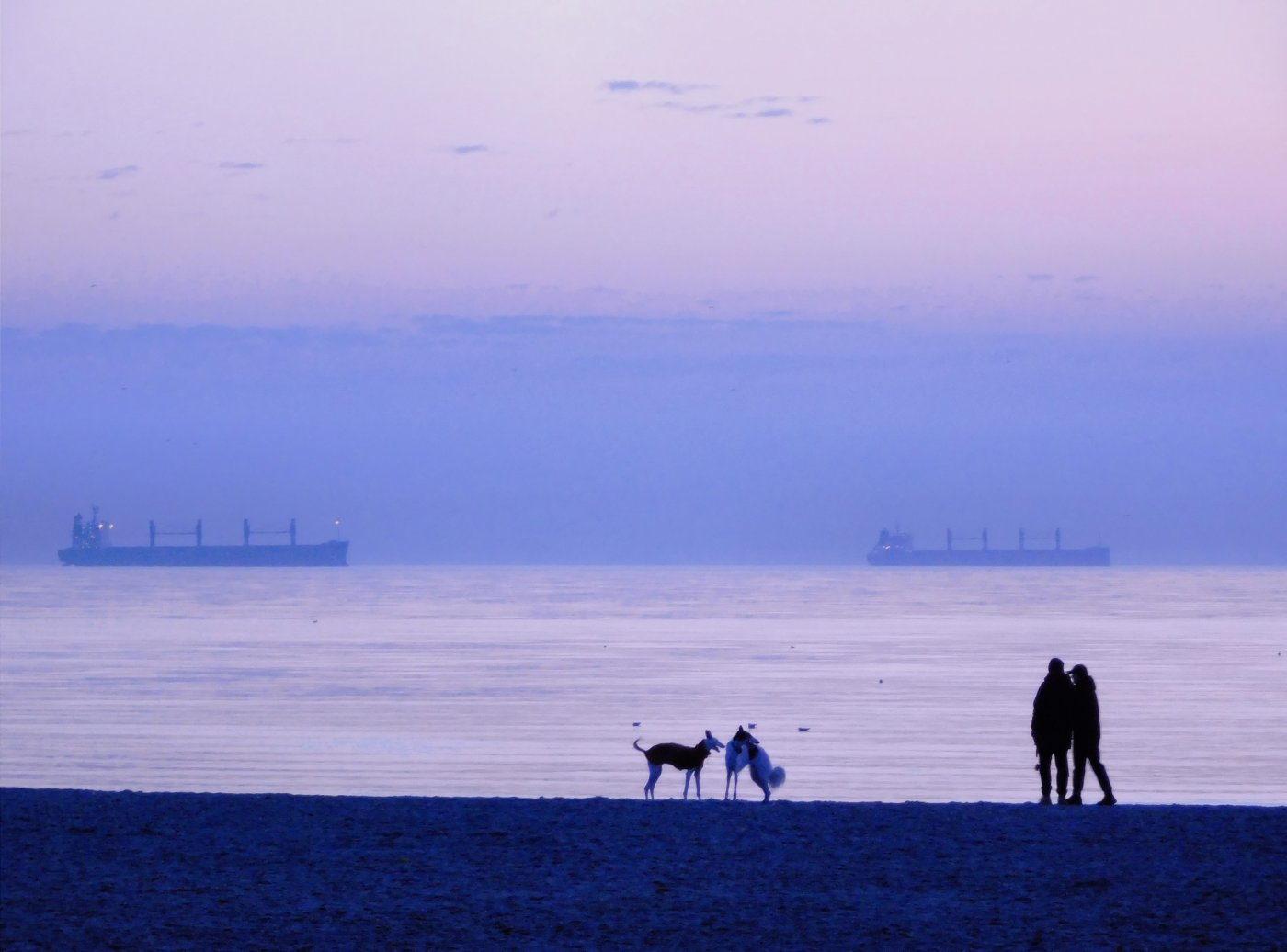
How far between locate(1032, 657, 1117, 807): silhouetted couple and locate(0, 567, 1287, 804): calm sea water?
488 centimetres

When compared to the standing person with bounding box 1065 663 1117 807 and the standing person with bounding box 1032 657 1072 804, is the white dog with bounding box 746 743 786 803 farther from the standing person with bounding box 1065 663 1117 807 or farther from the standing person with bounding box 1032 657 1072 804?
the standing person with bounding box 1065 663 1117 807

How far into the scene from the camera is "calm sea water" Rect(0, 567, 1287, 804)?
19.7 meters

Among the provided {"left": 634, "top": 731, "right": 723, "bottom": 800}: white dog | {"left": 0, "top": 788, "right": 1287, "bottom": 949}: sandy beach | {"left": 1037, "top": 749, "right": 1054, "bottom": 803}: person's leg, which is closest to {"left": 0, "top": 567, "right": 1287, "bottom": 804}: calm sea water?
{"left": 634, "top": 731, "right": 723, "bottom": 800}: white dog

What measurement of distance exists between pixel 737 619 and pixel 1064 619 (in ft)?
45.3

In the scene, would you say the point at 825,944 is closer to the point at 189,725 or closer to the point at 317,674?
the point at 189,725

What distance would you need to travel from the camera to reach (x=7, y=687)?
1361 inches

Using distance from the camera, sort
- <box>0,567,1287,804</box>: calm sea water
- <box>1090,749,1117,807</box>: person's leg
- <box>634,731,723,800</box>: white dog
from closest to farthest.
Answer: <box>1090,749,1117,807</box>: person's leg → <box>634,731,723,800</box>: white dog → <box>0,567,1287,804</box>: calm sea water

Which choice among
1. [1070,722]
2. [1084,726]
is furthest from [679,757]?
[1084,726]

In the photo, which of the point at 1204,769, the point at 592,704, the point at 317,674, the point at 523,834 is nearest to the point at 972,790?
the point at 1204,769

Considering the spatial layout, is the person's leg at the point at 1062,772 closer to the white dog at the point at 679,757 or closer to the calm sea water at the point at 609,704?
the white dog at the point at 679,757

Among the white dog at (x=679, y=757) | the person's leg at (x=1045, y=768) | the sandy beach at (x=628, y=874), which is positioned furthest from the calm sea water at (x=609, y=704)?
the sandy beach at (x=628, y=874)

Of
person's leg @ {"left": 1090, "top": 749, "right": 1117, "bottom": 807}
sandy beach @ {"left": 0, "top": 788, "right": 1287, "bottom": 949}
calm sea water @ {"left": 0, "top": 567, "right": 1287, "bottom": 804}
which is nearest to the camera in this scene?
sandy beach @ {"left": 0, "top": 788, "right": 1287, "bottom": 949}

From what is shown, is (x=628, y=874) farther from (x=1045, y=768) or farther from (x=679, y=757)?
(x=679, y=757)

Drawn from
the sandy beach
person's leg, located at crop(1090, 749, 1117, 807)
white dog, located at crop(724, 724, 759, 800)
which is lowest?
the sandy beach
